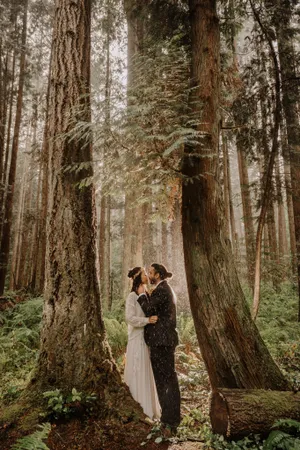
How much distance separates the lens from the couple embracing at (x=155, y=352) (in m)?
4.64

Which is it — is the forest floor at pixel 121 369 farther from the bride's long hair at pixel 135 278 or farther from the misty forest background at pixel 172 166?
the bride's long hair at pixel 135 278

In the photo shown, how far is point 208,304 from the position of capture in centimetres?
441

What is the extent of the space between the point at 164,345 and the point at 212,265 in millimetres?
1537

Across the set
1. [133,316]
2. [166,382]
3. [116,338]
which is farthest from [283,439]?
[116,338]

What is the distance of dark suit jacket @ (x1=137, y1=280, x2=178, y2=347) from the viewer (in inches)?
190

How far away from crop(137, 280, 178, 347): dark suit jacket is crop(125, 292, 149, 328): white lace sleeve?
114 millimetres

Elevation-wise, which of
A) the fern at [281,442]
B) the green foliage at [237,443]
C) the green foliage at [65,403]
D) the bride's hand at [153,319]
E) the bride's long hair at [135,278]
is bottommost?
the green foliage at [237,443]

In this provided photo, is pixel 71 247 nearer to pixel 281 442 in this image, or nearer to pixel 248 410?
pixel 248 410

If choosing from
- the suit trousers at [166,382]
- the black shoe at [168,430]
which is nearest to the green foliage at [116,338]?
the suit trousers at [166,382]

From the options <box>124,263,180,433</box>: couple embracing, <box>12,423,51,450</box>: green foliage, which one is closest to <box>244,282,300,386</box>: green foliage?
<box>124,263,180,433</box>: couple embracing

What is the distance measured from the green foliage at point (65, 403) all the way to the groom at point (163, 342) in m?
1.31

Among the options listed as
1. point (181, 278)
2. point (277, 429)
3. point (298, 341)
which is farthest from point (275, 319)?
point (277, 429)

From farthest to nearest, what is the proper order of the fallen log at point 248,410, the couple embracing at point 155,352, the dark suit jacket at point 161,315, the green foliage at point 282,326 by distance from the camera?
the green foliage at point 282,326 < the dark suit jacket at point 161,315 < the couple embracing at point 155,352 < the fallen log at point 248,410

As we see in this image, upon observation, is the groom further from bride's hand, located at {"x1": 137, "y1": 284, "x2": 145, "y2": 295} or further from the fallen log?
the fallen log
